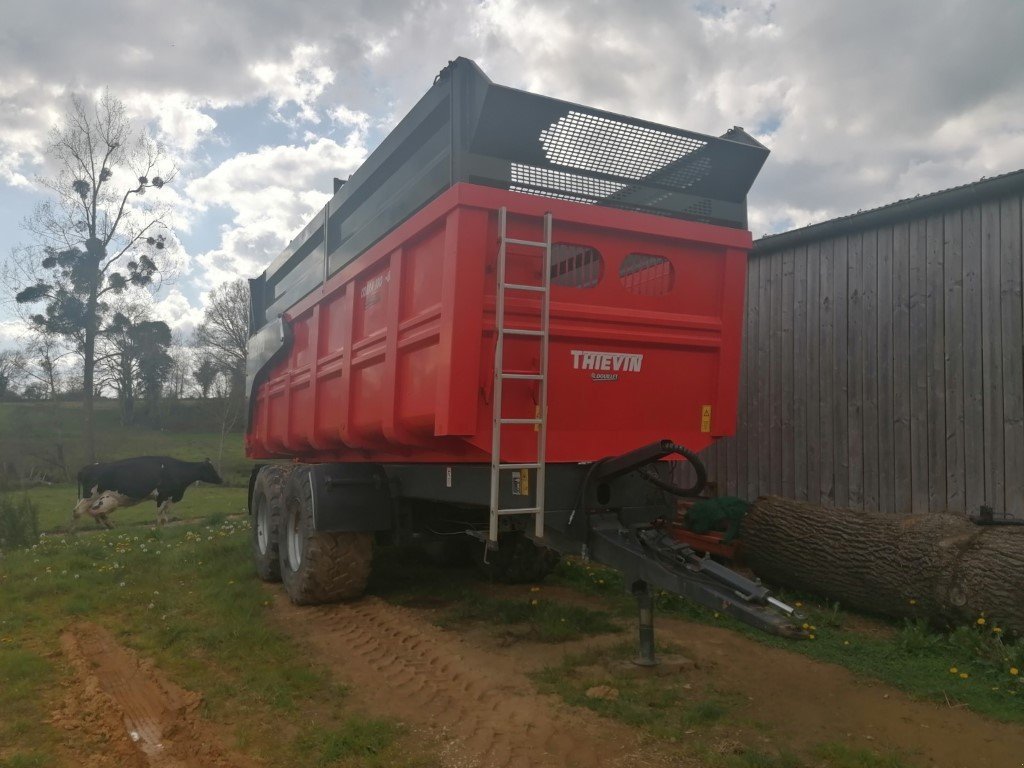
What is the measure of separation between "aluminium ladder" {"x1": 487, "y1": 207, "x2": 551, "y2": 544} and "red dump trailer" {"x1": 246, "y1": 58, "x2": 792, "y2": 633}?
0.04 feet

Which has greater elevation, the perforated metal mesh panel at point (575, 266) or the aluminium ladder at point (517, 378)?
the perforated metal mesh panel at point (575, 266)

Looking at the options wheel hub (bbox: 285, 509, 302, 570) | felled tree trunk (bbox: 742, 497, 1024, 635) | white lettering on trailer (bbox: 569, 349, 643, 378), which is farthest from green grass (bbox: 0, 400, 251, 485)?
white lettering on trailer (bbox: 569, 349, 643, 378)

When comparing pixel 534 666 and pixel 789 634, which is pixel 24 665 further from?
pixel 789 634

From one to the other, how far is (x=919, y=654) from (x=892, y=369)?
257 centimetres

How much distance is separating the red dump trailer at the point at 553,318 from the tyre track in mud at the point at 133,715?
5.74ft

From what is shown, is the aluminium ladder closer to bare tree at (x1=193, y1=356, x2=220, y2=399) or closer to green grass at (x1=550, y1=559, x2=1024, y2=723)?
green grass at (x1=550, y1=559, x2=1024, y2=723)

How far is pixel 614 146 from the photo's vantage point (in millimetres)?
4488

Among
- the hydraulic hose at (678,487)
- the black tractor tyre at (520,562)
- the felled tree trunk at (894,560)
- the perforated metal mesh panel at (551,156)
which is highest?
the perforated metal mesh panel at (551,156)

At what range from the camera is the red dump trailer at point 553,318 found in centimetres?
396

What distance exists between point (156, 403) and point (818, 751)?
3427cm

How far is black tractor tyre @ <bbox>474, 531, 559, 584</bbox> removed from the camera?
21.8ft

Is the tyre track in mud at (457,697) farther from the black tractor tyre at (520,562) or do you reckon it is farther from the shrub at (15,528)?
the shrub at (15,528)

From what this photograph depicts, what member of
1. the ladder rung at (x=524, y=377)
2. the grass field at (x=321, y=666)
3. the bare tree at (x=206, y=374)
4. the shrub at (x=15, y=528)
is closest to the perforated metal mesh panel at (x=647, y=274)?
the ladder rung at (x=524, y=377)

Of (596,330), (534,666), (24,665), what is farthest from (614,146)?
(24,665)
